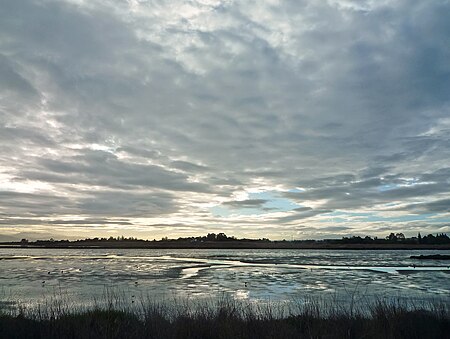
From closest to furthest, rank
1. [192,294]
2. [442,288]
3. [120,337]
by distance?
1. [120,337]
2. [192,294]
3. [442,288]

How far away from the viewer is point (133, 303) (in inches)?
723

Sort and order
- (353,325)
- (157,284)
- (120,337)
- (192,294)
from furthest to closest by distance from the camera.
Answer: (157,284)
(192,294)
(353,325)
(120,337)

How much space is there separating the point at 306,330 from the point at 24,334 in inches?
269

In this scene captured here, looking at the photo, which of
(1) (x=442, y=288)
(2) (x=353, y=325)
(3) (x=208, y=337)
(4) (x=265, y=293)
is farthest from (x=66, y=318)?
(1) (x=442, y=288)

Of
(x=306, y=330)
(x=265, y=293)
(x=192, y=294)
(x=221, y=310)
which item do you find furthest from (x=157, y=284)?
(x=306, y=330)

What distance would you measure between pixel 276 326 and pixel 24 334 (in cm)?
596

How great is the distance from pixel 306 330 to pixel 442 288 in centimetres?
1843

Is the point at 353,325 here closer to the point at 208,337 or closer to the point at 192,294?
the point at 208,337

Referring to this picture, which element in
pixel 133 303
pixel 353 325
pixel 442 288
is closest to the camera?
pixel 353 325

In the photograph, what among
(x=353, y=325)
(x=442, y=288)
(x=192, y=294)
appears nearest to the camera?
(x=353, y=325)

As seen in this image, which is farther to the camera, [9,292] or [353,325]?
[9,292]

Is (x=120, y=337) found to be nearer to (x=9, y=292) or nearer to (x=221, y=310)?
(x=221, y=310)

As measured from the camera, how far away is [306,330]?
11180 millimetres

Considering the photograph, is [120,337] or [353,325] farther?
[353,325]
